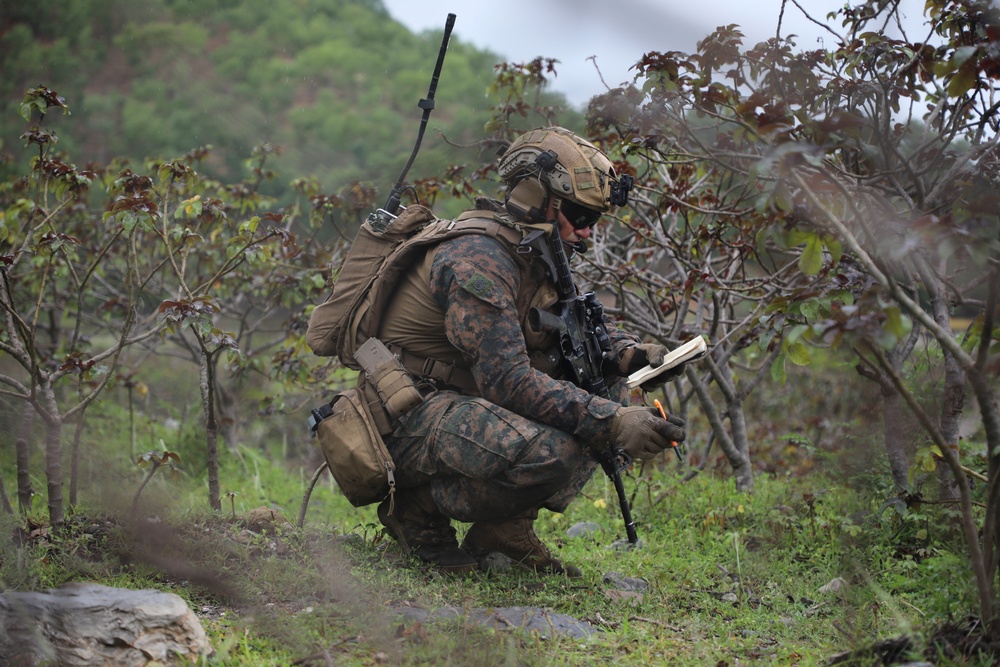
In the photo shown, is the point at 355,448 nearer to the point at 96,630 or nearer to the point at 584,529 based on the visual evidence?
the point at 96,630

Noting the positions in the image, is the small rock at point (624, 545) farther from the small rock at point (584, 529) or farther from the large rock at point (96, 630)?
the large rock at point (96, 630)

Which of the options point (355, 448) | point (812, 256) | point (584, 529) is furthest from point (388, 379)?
point (812, 256)

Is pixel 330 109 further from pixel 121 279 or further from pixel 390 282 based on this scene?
pixel 390 282

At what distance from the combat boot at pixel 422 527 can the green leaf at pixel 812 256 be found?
205 centimetres

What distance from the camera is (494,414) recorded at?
3.92 m

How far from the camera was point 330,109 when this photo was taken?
2078 cm

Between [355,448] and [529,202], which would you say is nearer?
[355,448]

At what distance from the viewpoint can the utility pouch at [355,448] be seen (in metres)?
4.02

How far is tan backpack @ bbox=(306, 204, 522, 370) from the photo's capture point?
409cm

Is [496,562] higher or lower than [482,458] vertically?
lower

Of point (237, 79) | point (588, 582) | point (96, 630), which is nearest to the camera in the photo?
point (96, 630)

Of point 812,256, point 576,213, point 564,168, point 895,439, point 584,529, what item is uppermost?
point 564,168

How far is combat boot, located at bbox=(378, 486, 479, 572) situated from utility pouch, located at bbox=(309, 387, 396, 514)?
206mm

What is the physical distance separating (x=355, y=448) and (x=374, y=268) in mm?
832
